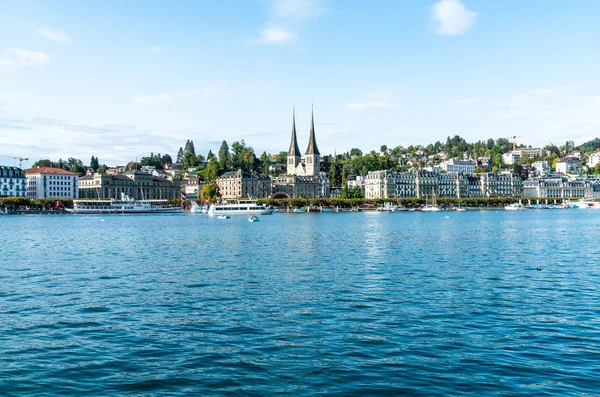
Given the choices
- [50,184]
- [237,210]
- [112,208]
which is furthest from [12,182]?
[237,210]

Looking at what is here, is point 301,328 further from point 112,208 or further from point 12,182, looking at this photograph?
point 12,182

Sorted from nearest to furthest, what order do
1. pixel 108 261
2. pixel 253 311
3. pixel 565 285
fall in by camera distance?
pixel 253 311 → pixel 565 285 → pixel 108 261

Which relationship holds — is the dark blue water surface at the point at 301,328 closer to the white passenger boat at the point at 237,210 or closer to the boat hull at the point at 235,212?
the boat hull at the point at 235,212

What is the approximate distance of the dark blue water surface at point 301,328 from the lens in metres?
14.4

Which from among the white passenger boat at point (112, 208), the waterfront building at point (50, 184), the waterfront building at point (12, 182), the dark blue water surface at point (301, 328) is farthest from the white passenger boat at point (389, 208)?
the dark blue water surface at point (301, 328)

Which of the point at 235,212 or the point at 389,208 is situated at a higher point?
the point at 235,212

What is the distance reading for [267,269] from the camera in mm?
34500

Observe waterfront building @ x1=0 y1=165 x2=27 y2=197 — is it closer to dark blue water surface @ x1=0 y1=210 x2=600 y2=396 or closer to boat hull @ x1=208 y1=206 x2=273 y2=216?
boat hull @ x1=208 y1=206 x2=273 y2=216

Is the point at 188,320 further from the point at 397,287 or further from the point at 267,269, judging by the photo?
the point at 267,269

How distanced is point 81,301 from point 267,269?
1270 centimetres

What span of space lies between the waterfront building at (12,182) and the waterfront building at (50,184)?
7.34m

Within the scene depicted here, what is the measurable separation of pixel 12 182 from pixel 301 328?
182m

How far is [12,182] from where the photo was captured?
17662cm

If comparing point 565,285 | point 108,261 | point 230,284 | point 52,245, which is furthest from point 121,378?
point 52,245
